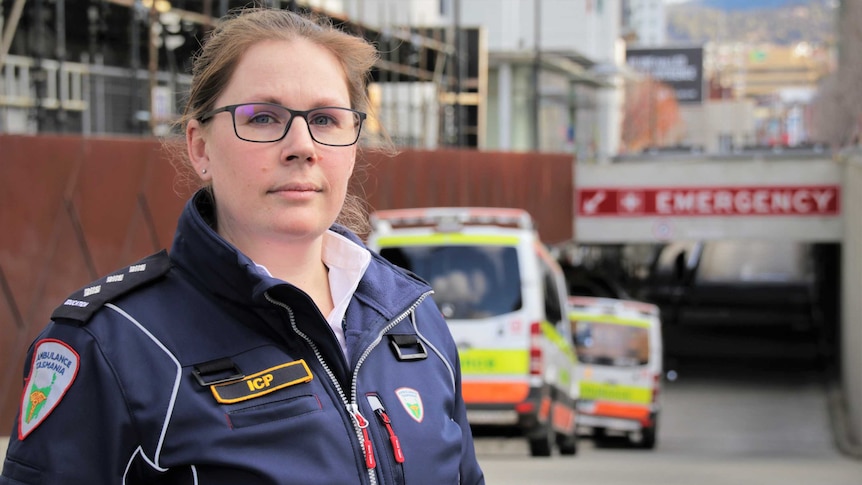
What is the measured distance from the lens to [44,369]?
2.16 metres

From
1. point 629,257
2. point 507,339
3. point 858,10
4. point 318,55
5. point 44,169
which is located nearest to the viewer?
point 318,55

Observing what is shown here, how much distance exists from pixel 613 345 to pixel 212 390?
20.0 metres

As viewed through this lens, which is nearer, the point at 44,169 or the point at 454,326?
the point at 44,169

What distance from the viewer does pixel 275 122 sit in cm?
242

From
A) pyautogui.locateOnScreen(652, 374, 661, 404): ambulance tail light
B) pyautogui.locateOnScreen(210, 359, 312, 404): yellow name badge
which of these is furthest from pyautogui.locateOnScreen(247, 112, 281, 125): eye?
pyautogui.locateOnScreen(652, 374, 661, 404): ambulance tail light

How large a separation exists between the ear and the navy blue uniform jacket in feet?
0.23

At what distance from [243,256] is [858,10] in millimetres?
50691

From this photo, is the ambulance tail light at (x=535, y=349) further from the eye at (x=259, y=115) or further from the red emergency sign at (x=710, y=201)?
the red emergency sign at (x=710, y=201)

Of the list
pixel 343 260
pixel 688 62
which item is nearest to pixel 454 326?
pixel 343 260

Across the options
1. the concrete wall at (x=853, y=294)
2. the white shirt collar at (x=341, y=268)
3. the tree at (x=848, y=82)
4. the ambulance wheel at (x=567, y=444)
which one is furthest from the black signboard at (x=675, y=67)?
the white shirt collar at (x=341, y=268)

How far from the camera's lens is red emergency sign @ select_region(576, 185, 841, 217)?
3125cm

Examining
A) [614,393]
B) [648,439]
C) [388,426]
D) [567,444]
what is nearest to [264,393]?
[388,426]

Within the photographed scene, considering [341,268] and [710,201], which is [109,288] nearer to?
[341,268]

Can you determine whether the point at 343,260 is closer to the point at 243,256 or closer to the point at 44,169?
the point at 243,256
